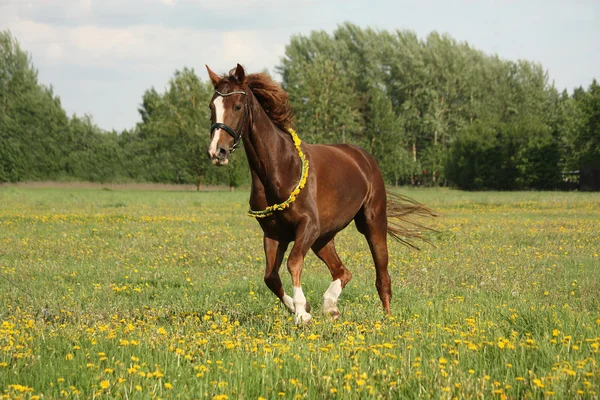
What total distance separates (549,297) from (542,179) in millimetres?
54213

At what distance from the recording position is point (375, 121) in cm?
7000

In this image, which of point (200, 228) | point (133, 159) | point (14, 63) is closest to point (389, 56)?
point (133, 159)

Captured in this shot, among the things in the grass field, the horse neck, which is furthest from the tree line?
the horse neck

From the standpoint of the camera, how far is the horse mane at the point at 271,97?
7.61 m

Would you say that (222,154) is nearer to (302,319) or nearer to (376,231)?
(302,319)

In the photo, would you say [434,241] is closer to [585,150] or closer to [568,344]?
[568,344]

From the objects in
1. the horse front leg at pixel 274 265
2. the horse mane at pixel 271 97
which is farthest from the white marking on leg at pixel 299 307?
the horse mane at pixel 271 97

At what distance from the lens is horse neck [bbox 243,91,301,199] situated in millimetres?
7402

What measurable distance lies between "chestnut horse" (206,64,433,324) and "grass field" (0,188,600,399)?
537 millimetres

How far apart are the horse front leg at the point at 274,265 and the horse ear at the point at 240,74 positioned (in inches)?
69.6

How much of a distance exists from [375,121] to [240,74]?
210 feet

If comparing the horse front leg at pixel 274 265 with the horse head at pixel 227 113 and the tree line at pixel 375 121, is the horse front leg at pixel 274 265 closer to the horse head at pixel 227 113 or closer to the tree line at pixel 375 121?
the horse head at pixel 227 113

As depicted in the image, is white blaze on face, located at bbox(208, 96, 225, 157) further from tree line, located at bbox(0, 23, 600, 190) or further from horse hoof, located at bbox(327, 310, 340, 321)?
tree line, located at bbox(0, 23, 600, 190)

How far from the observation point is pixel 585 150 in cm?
5909
